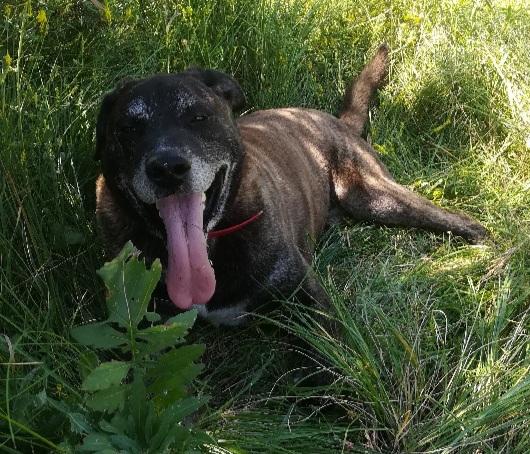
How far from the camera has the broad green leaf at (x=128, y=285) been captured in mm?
1656

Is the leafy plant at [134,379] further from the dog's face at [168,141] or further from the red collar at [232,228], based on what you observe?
the red collar at [232,228]

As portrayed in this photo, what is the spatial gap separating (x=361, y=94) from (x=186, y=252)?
7.68 feet

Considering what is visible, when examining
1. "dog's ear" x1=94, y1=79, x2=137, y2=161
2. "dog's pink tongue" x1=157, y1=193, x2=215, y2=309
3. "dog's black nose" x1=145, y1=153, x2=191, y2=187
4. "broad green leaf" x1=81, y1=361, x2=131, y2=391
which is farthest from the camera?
"dog's ear" x1=94, y1=79, x2=137, y2=161

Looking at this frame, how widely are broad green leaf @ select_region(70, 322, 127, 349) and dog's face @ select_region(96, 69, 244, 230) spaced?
102 cm

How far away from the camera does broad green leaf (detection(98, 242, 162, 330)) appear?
1.66 meters

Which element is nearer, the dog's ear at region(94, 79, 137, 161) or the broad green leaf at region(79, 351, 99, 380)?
the broad green leaf at region(79, 351, 99, 380)

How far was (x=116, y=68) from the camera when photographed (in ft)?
13.6

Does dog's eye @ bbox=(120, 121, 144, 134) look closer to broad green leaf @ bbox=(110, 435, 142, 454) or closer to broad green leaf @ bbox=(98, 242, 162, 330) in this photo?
broad green leaf @ bbox=(98, 242, 162, 330)

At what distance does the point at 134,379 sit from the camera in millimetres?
1739

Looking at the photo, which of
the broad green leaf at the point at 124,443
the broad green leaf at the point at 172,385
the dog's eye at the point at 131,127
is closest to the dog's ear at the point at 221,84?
the dog's eye at the point at 131,127

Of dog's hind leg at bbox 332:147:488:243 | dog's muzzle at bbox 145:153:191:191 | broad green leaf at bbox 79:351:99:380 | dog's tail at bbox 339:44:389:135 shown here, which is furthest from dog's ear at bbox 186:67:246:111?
broad green leaf at bbox 79:351:99:380

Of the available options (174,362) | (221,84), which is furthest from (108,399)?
(221,84)

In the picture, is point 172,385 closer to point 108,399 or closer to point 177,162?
point 108,399

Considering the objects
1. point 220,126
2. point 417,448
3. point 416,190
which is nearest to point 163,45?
point 220,126
